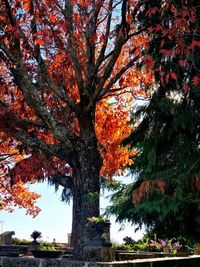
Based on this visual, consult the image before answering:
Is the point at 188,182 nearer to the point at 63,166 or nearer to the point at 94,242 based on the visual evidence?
the point at 94,242

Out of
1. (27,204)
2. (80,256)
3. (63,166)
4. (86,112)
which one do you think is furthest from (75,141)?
(27,204)

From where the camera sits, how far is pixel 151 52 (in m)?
10.8

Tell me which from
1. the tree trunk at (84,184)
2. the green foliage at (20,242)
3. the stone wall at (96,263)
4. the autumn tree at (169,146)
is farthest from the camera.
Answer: the green foliage at (20,242)

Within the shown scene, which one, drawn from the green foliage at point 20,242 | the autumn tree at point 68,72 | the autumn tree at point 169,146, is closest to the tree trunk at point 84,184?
the autumn tree at point 68,72

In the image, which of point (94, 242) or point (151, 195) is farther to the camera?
point (94, 242)

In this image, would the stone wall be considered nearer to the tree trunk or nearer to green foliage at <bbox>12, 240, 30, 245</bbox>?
the tree trunk

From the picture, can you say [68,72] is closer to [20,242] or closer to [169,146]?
[169,146]

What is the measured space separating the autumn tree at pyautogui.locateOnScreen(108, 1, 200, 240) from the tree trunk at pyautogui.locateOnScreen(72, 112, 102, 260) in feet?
7.25

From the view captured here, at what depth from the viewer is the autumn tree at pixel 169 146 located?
895 cm

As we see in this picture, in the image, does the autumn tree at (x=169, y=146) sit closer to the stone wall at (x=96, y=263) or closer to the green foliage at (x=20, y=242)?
the stone wall at (x=96, y=263)

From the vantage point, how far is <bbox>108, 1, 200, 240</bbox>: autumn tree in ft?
29.4

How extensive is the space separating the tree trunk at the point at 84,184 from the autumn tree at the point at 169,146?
Result: 2.21 meters

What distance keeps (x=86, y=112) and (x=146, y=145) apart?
4.32 metres

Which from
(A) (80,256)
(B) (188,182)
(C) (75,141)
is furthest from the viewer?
(C) (75,141)
